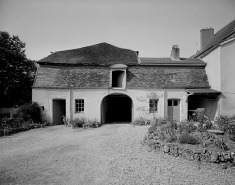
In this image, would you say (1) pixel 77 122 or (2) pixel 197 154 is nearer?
(2) pixel 197 154

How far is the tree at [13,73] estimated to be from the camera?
59.2ft

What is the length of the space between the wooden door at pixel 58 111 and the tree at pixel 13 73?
9716mm

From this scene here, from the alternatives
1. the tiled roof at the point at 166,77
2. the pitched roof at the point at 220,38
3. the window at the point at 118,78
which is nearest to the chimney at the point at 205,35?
the pitched roof at the point at 220,38

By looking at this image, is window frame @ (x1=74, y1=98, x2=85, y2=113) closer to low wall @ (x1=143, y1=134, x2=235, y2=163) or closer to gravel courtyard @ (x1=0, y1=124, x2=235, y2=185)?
gravel courtyard @ (x1=0, y1=124, x2=235, y2=185)

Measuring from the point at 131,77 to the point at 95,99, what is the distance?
401 centimetres

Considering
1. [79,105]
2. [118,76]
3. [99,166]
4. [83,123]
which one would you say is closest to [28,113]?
[79,105]

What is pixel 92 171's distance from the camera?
459cm

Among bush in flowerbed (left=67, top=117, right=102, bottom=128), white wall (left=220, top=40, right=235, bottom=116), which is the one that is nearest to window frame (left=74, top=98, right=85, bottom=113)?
bush in flowerbed (left=67, top=117, right=102, bottom=128)

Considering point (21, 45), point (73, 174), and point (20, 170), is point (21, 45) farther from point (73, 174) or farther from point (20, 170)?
point (73, 174)

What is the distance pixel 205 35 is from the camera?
17906 mm

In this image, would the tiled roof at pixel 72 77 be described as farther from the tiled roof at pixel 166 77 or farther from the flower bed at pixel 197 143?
the flower bed at pixel 197 143

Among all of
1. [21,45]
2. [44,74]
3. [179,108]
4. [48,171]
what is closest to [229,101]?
[179,108]

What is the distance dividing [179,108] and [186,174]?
8.13 m

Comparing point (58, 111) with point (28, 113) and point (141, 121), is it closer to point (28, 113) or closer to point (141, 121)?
point (28, 113)
